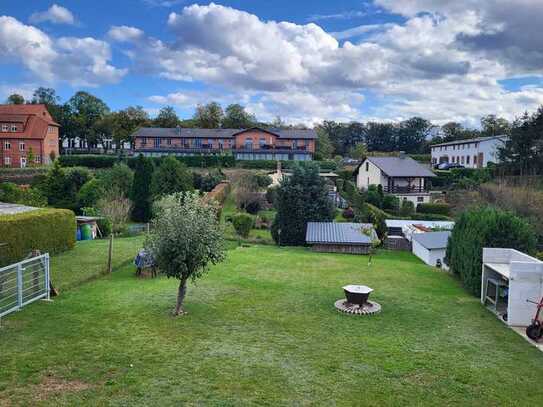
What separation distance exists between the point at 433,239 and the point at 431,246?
54.4 inches

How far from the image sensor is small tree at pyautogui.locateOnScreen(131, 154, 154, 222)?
39.2m

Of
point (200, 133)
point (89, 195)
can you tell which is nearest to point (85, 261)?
point (89, 195)

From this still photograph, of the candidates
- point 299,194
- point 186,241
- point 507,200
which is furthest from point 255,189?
point 186,241

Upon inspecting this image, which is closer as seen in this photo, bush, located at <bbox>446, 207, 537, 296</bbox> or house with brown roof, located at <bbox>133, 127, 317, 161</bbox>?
bush, located at <bbox>446, 207, 537, 296</bbox>

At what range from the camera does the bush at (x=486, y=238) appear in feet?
57.8

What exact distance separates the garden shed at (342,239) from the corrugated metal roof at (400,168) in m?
23.1

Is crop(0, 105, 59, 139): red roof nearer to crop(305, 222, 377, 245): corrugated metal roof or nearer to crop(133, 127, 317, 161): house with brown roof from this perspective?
crop(133, 127, 317, 161): house with brown roof

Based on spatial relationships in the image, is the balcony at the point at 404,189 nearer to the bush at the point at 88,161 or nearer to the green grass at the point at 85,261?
the green grass at the point at 85,261

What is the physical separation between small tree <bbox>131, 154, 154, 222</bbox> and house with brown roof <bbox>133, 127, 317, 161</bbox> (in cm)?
3739

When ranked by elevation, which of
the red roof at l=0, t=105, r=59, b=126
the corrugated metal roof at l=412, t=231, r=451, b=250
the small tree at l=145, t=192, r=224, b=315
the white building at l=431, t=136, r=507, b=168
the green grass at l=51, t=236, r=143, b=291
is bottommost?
the green grass at l=51, t=236, r=143, b=291

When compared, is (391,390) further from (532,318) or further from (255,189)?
(255,189)

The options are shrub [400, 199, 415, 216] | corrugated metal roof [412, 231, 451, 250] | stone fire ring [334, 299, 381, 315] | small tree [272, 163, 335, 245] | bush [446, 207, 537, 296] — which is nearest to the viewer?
stone fire ring [334, 299, 381, 315]

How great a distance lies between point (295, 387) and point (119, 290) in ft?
29.5

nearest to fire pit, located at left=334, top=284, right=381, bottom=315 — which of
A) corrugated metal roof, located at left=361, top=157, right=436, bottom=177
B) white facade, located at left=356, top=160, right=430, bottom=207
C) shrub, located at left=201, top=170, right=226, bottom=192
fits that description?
white facade, located at left=356, top=160, right=430, bottom=207
